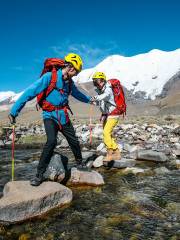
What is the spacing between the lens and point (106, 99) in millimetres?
12047

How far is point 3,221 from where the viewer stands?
6.85m

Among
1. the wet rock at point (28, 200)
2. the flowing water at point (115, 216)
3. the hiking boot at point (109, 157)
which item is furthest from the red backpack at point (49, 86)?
the hiking boot at point (109, 157)

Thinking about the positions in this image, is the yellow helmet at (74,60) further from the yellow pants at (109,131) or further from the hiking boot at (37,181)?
the yellow pants at (109,131)

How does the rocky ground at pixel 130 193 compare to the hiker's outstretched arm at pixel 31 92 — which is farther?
the hiker's outstretched arm at pixel 31 92

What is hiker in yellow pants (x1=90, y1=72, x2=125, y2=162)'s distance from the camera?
469 inches

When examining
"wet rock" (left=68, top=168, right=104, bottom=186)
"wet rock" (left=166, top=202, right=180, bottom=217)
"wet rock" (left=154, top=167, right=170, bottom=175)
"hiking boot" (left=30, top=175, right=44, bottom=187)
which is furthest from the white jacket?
"wet rock" (left=166, top=202, right=180, bottom=217)

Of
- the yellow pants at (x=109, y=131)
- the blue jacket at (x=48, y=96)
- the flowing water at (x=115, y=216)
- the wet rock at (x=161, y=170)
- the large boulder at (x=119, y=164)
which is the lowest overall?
the flowing water at (x=115, y=216)

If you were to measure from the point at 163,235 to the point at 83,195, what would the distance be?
2.77 meters

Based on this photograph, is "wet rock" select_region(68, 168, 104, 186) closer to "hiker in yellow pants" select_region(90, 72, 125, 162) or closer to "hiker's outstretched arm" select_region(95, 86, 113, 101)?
"hiker in yellow pants" select_region(90, 72, 125, 162)

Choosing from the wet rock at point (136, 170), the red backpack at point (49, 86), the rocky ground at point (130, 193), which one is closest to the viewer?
the rocky ground at point (130, 193)

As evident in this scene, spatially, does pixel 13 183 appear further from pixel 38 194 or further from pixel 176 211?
pixel 176 211

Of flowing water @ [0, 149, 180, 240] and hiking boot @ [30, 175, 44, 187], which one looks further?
hiking boot @ [30, 175, 44, 187]

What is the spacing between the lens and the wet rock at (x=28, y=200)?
6.90 m

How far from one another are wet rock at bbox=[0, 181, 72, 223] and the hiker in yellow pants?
4407 millimetres
